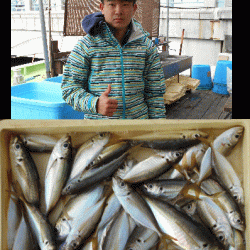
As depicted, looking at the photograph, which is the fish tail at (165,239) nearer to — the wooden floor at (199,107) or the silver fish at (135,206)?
the silver fish at (135,206)

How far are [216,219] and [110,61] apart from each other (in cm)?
87

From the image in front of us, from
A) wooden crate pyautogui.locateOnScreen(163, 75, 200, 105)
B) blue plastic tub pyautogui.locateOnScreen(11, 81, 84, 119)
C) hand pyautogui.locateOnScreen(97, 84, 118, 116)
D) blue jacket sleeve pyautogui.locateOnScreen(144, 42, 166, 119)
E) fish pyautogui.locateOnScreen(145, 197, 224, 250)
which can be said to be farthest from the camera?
wooden crate pyautogui.locateOnScreen(163, 75, 200, 105)

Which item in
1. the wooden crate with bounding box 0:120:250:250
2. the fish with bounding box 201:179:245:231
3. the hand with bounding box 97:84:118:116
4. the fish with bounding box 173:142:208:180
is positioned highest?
the hand with bounding box 97:84:118:116

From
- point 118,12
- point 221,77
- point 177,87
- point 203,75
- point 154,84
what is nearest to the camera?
point 118,12

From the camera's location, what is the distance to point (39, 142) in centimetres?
95

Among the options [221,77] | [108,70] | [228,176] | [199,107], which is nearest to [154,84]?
[108,70]

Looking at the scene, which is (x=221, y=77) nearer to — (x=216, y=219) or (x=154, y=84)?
(x=154, y=84)

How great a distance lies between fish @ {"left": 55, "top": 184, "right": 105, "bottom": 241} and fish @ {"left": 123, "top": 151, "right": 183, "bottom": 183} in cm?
12

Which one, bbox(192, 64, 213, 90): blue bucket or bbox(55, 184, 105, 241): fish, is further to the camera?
bbox(192, 64, 213, 90): blue bucket

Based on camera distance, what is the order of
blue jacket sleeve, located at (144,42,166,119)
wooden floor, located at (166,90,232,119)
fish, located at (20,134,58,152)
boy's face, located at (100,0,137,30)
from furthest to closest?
wooden floor, located at (166,90,232,119)
blue jacket sleeve, located at (144,42,166,119)
boy's face, located at (100,0,137,30)
fish, located at (20,134,58,152)

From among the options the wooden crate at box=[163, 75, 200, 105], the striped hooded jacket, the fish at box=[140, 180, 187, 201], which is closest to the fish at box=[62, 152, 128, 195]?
the fish at box=[140, 180, 187, 201]

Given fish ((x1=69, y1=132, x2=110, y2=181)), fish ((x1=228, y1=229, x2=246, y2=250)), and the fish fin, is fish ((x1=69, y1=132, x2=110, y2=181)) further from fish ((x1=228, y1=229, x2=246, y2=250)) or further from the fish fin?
fish ((x1=228, y1=229, x2=246, y2=250))

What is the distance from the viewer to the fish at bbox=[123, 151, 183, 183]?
3.05 feet

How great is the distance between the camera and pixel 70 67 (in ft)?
4.61
